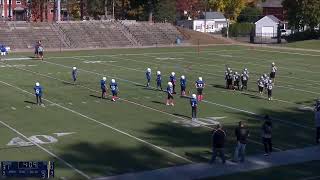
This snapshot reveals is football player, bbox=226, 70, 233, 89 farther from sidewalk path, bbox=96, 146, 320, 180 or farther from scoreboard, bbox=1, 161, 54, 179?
scoreboard, bbox=1, 161, 54, 179

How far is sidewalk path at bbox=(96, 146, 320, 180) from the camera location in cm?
1669

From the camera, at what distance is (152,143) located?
2064 centimetres

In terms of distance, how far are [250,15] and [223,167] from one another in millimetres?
92245

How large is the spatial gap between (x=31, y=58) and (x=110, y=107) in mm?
25023

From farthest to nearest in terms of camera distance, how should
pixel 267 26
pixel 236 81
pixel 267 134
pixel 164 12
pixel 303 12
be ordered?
1. pixel 267 26
2. pixel 164 12
3. pixel 303 12
4. pixel 236 81
5. pixel 267 134

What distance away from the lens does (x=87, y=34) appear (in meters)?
68.2

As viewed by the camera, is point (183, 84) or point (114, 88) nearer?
point (114, 88)

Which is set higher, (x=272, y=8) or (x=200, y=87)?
(x=272, y=8)

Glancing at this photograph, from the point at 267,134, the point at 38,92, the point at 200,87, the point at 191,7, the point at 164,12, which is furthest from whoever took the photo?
the point at 191,7

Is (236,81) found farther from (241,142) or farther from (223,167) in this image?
(223,167)

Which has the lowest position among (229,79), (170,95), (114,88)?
(170,95)

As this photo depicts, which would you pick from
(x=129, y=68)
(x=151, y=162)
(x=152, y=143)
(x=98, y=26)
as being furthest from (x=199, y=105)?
(x=98, y=26)

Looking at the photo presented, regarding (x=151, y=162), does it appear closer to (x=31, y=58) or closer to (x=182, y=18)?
(x=31, y=58)

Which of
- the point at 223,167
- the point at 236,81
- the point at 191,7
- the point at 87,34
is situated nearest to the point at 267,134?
the point at 223,167
